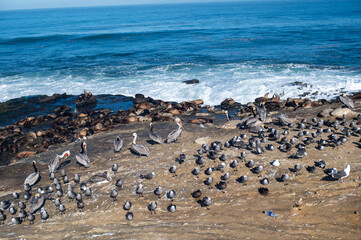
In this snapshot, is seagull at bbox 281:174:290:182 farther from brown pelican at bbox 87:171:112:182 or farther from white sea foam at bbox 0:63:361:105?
white sea foam at bbox 0:63:361:105

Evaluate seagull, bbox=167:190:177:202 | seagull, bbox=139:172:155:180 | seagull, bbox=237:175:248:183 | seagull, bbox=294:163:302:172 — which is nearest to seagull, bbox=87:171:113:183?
seagull, bbox=139:172:155:180

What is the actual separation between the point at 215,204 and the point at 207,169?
1.91 metres

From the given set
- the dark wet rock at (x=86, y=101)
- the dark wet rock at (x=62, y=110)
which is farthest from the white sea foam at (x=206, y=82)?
the dark wet rock at (x=62, y=110)

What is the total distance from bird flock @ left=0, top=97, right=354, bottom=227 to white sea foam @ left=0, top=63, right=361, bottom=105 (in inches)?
468

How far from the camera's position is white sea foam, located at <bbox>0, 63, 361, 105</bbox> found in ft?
90.5

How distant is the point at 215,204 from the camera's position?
10.1 metres

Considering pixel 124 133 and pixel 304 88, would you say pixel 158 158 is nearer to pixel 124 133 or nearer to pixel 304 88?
pixel 124 133

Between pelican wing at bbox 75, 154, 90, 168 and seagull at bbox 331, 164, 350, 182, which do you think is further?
pelican wing at bbox 75, 154, 90, 168

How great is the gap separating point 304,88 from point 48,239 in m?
25.2

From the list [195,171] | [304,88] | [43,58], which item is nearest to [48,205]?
[195,171]

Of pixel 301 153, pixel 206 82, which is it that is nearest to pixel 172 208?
pixel 301 153

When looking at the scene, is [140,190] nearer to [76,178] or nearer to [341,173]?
[76,178]

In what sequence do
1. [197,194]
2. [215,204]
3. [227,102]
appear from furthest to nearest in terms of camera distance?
[227,102], [197,194], [215,204]

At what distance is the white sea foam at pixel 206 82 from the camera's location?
90.5 ft
